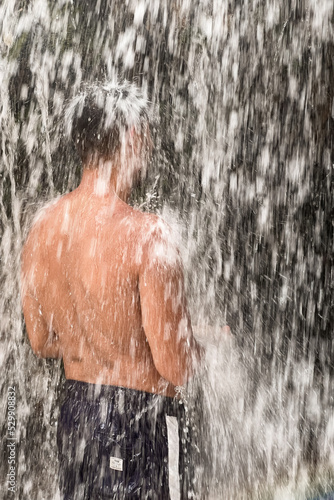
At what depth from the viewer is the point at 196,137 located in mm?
3588

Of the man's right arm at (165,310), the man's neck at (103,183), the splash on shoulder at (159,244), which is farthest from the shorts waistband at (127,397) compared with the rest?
the man's neck at (103,183)

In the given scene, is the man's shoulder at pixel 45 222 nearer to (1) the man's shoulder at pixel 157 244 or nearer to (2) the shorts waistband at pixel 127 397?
(1) the man's shoulder at pixel 157 244

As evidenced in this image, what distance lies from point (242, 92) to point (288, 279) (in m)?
1.37

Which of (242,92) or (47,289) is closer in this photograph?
(47,289)

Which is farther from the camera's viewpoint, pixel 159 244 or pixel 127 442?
pixel 127 442

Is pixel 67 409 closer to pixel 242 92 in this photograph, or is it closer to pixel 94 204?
pixel 94 204

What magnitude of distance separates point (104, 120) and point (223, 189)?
2207 mm

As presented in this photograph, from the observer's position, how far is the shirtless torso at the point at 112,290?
1.48 meters

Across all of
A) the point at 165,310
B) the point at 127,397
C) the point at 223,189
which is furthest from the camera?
the point at 223,189

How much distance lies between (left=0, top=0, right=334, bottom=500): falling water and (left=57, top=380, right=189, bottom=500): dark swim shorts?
5.63 feet

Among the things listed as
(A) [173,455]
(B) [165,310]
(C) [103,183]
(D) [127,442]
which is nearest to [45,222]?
(C) [103,183]

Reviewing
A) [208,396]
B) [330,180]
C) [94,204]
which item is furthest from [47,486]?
[330,180]

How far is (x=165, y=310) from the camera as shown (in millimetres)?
1469

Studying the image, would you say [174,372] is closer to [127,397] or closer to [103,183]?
[127,397]
